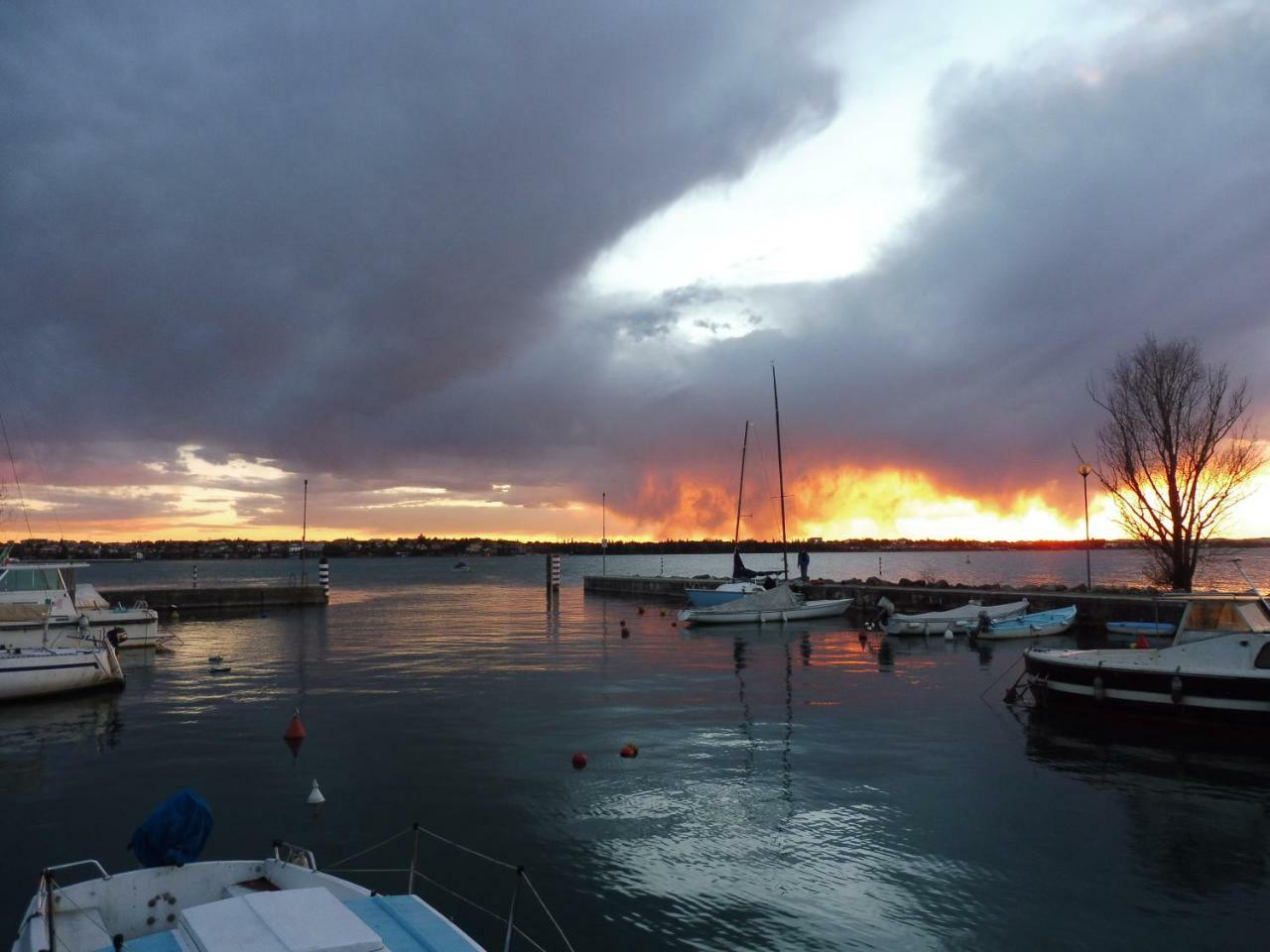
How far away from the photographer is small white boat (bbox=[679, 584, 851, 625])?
5162 centimetres

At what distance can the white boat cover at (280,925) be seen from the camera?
6.23m

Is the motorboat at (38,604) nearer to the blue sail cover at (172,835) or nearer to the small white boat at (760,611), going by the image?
the blue sail cover at (172,835)

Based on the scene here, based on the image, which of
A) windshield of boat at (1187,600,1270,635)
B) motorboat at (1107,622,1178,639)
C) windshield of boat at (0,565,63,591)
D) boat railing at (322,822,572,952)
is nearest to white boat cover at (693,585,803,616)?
motorboat at (1107,622,1178,639)

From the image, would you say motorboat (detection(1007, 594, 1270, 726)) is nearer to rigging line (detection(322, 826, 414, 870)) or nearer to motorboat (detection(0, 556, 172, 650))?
rigging line (detection(322, 826, 414, 870))

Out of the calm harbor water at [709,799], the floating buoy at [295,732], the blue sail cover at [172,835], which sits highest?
the blue sail cover at [172,835]

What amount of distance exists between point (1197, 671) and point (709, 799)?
14.0 metres

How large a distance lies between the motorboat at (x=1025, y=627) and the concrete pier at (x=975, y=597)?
317cm

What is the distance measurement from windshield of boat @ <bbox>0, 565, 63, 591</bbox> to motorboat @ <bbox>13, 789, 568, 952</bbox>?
32466mm

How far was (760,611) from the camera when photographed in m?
52.7

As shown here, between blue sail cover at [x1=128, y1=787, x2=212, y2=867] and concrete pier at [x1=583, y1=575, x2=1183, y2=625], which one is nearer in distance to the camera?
blue sail cover at [x1=128, y1=787, x2=212, y2=867]

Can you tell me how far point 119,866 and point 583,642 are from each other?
31549mm

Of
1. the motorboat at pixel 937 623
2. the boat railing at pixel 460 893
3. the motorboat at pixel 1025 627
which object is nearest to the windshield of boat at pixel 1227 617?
the boat railing at pixel 460 893

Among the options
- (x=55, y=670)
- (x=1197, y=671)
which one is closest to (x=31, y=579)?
(x=55, y=670)

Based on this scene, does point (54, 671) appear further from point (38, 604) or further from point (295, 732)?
point (295, 732)
